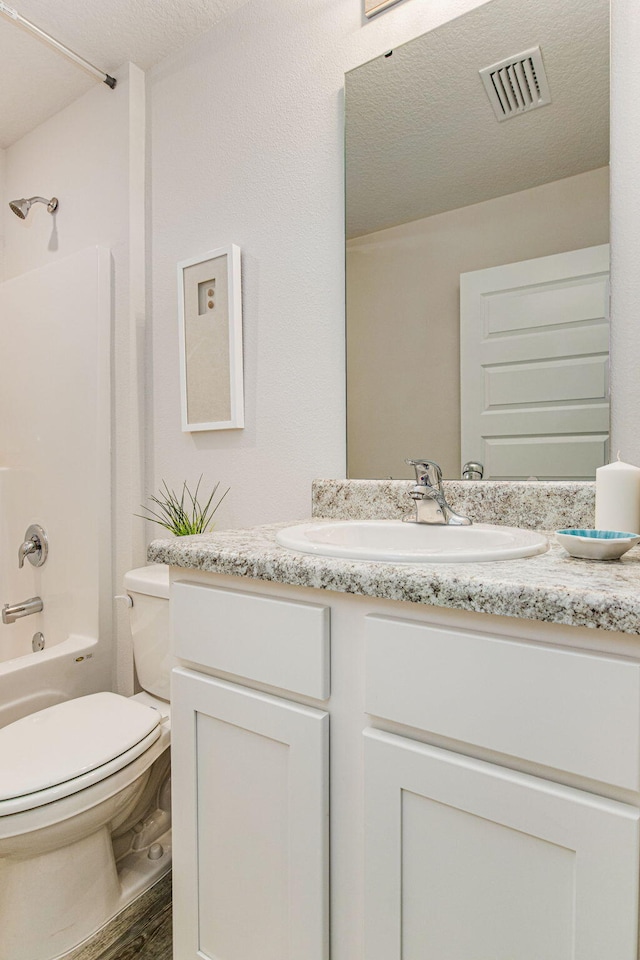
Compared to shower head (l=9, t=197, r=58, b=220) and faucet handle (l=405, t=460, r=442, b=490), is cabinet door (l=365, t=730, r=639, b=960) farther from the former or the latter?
Result: shower head (l=9, t=197, r=58, b=220)

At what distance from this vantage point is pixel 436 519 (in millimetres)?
1104

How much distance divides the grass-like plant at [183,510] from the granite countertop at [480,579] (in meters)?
0.66

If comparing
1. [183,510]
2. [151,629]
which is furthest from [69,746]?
[183,510]

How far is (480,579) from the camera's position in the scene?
2.15 ft

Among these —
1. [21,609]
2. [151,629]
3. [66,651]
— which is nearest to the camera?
[151,629]

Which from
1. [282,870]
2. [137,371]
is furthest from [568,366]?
[137,371]

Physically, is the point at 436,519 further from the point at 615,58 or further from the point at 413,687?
the point at 615,58

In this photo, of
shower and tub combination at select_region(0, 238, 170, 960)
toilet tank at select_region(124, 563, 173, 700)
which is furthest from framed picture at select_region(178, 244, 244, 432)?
toilet tank at select_region(124, 563, 173, 700)

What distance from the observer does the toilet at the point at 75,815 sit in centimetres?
109

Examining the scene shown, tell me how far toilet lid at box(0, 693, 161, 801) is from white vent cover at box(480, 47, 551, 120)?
62.5 inches

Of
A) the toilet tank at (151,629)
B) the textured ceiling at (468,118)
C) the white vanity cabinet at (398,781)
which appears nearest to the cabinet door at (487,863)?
the white vanity cabinet at (398,781)

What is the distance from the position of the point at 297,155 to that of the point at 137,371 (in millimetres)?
860

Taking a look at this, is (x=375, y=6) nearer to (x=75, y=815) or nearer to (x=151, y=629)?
(x=151, y=629)

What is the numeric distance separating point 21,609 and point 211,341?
1.15m
